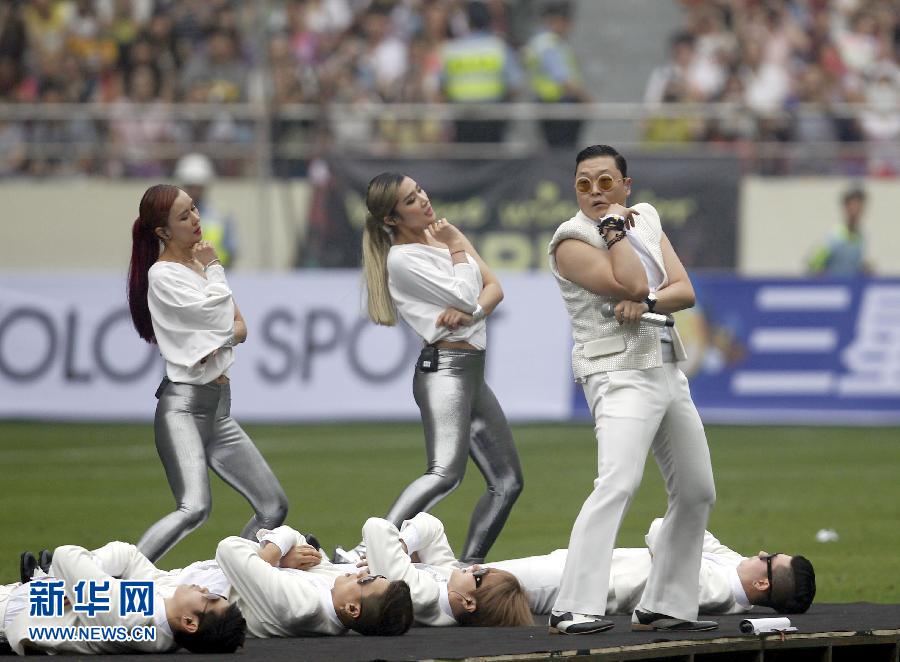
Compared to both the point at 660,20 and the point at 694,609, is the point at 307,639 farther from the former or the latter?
the point at 660,20

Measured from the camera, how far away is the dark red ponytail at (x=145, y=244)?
891 cm

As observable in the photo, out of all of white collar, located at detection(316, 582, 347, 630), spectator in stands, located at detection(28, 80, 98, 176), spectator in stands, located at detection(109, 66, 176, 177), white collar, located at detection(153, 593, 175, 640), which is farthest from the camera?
spectator in stands, located at detection(28, 80, 98, 176)

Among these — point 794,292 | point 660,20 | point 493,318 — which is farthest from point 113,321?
point 660,20

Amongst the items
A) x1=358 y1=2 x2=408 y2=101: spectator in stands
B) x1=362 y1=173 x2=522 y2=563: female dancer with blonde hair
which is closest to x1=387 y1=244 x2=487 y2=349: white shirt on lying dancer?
x1=362 y1=173 x2=522 y2=563: female dancer with blonde hair

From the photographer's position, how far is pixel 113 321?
19656 mm

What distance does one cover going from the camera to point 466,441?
9344 millimetres

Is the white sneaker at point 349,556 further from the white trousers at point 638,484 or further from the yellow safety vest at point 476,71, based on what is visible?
the yellow safety vest at point 476,71

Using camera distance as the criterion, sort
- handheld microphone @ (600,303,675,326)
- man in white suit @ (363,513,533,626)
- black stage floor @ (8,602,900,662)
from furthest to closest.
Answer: man in white suit @ (363,513,533,626) < handheld microphone @ (600,303,675,326) < black stage floor @ (8,602,900,662)

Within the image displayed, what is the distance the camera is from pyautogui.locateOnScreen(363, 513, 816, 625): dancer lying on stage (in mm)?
8375

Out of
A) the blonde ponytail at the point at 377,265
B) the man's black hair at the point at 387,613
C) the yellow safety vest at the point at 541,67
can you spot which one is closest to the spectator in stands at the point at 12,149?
the yellow safety vest at the point at 541,67

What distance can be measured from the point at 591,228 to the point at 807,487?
7.44m

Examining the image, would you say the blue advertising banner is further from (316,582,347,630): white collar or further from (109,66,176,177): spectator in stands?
(316,582,347,630): white collar

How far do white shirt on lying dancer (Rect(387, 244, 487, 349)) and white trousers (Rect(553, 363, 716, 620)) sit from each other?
1.63m

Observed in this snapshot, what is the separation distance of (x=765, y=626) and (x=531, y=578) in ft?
5.16
